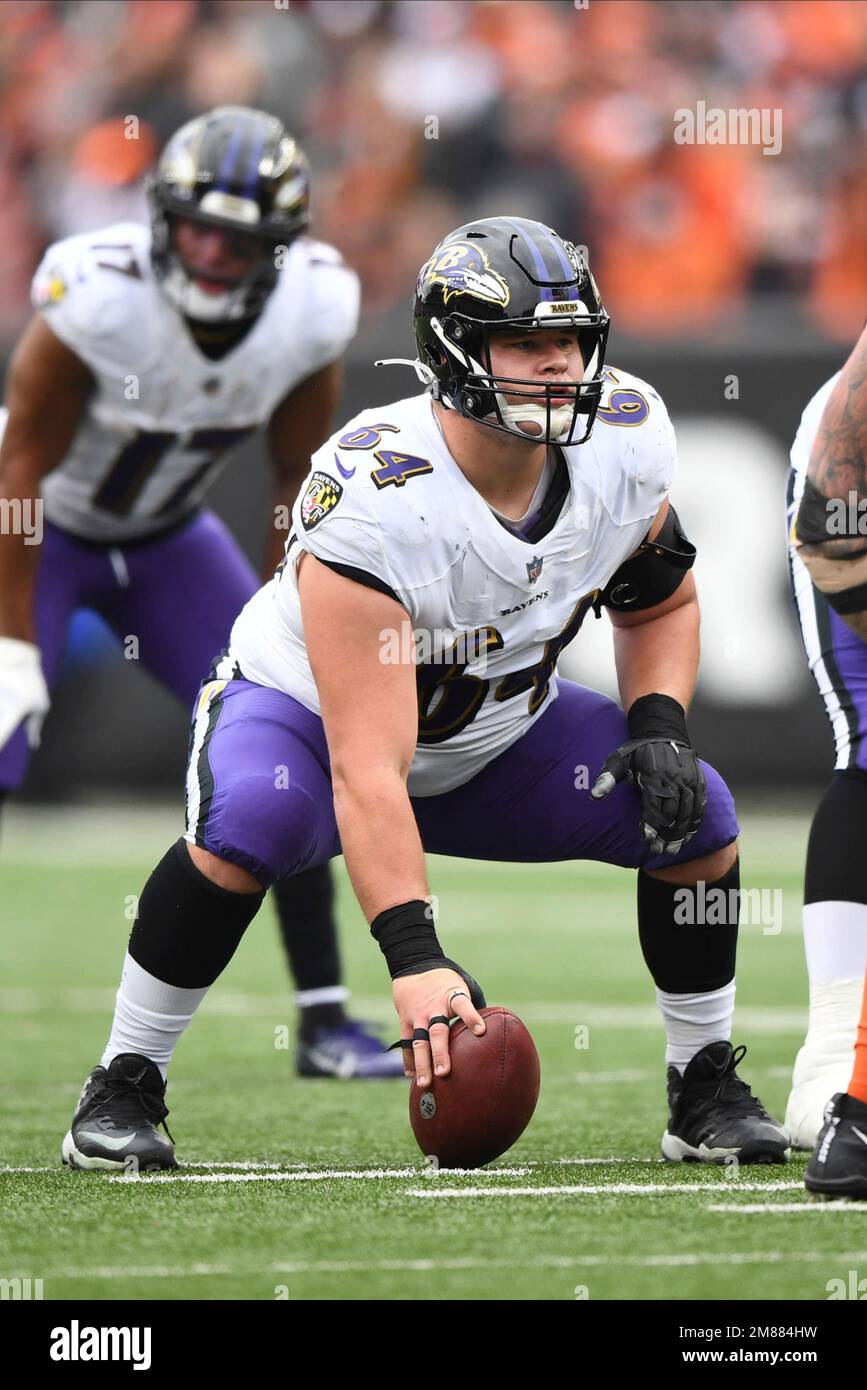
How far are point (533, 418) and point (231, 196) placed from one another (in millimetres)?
1669

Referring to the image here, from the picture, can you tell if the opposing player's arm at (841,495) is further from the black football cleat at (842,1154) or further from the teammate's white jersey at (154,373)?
Answer: the teammate's white jersey at (154,373)

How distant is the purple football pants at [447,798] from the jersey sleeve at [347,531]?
1.11 ft

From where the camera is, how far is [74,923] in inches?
300

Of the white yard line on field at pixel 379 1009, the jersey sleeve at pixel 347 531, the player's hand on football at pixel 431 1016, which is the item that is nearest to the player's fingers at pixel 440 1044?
the player's hand on football at pixel 431 1016

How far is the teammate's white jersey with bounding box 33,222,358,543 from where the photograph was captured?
4.87 meters

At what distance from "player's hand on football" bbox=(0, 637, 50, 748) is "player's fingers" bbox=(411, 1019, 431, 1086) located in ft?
6.01

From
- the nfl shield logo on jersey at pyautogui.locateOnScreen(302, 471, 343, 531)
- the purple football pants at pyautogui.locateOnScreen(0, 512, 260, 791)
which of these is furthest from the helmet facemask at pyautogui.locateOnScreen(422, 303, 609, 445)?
the purple football pants at pyautogui.locateOnScreen(0, 512, 260, 791)

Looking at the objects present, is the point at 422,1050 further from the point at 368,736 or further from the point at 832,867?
the point at 832,867

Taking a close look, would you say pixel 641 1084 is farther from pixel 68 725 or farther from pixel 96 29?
pixel 96 29

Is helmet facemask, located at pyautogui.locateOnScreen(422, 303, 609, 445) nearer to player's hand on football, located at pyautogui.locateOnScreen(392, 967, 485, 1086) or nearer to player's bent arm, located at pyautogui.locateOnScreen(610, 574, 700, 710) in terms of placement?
player's bent arm, located at pyautogui.locateOnScreen(610, 574, 700, 710)

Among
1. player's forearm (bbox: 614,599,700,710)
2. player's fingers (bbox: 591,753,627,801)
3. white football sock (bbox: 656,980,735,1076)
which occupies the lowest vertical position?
white football sock (bbox: 656,980,735,1076)

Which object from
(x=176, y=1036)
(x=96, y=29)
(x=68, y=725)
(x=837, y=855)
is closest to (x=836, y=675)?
(x=837, y=855)

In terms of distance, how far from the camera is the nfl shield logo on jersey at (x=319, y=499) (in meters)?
3.24
